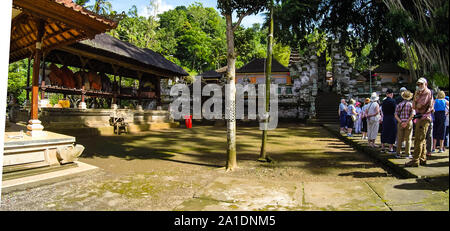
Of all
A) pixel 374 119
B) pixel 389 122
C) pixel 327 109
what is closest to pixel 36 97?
pixel 389 122

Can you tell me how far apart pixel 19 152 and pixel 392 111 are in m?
8.15

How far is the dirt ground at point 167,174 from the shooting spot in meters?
3.32

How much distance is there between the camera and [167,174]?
15.9 ft

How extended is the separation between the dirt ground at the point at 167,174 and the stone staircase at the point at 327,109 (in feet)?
31.9

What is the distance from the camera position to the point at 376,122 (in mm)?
6832

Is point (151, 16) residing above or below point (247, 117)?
above

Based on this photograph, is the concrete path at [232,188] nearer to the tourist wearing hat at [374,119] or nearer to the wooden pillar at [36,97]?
the tourist wearing hat at [374,119]

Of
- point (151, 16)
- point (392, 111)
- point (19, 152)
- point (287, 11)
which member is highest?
point (151, 16)

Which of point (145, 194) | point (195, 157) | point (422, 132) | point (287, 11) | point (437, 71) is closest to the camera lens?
point (437, 71)

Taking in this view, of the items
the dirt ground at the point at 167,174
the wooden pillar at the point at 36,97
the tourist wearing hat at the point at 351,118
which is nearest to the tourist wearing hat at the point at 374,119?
the dirt ground at the point at 167,174

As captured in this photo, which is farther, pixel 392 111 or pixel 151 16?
pixel 151 16

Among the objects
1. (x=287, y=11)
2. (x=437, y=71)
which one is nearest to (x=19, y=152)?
(x=437, y=71)
